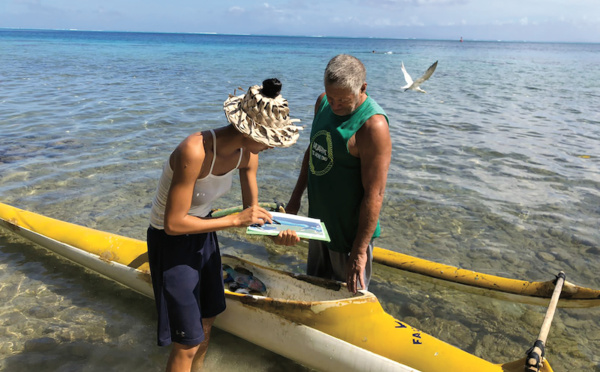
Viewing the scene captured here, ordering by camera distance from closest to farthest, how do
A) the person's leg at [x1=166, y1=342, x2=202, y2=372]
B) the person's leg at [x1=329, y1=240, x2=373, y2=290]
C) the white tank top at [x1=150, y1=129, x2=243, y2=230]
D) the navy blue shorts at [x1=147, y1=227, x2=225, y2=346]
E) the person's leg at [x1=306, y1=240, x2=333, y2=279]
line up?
the white tank top at [x1=150, y1=129, x2=243, y2=230] < the navy blue shorts at [x1=147, y1=227, x2=225, y2=346] < the person's leg at [x1=166, y1=342, x2=202, y2=372] < the person's leg at [x1=329, y1=240, x2=373, y2=290] < the person's leg at [x1=306, y1=240, x2=333, y2=279]

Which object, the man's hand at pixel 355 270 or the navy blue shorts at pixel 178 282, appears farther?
the man's hand at pixel 355 270

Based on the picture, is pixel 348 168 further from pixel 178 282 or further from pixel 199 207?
pixel 178 282

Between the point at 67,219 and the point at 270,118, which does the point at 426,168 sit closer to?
the point at 67,219

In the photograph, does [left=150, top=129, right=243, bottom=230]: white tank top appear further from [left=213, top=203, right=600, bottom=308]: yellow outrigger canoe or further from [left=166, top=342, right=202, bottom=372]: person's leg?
[left=213, top=203, right=600, bottom=308]: yellow outrigger canoe

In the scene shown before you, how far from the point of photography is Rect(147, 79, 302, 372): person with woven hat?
2211 millimetres

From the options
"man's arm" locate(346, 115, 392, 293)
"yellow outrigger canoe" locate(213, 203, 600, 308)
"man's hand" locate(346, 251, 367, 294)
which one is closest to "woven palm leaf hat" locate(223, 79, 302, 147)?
"man's arm" locate(346, 115, 392, 293)

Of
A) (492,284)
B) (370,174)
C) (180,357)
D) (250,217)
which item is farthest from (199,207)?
(492,284)

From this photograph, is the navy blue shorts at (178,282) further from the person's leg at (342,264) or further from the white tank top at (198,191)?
the person's leg at (342,264)

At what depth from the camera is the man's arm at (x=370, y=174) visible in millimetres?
2656

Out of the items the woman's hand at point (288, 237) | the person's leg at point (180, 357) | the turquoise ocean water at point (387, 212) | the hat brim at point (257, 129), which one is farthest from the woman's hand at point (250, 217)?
the turquoise ocean water at point (387, 212)

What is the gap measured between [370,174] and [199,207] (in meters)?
1.04

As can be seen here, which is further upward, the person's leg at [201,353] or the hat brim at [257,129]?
the hat brim at [257,129]

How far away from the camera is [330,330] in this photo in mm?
3025

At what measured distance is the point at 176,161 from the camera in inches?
85.7
